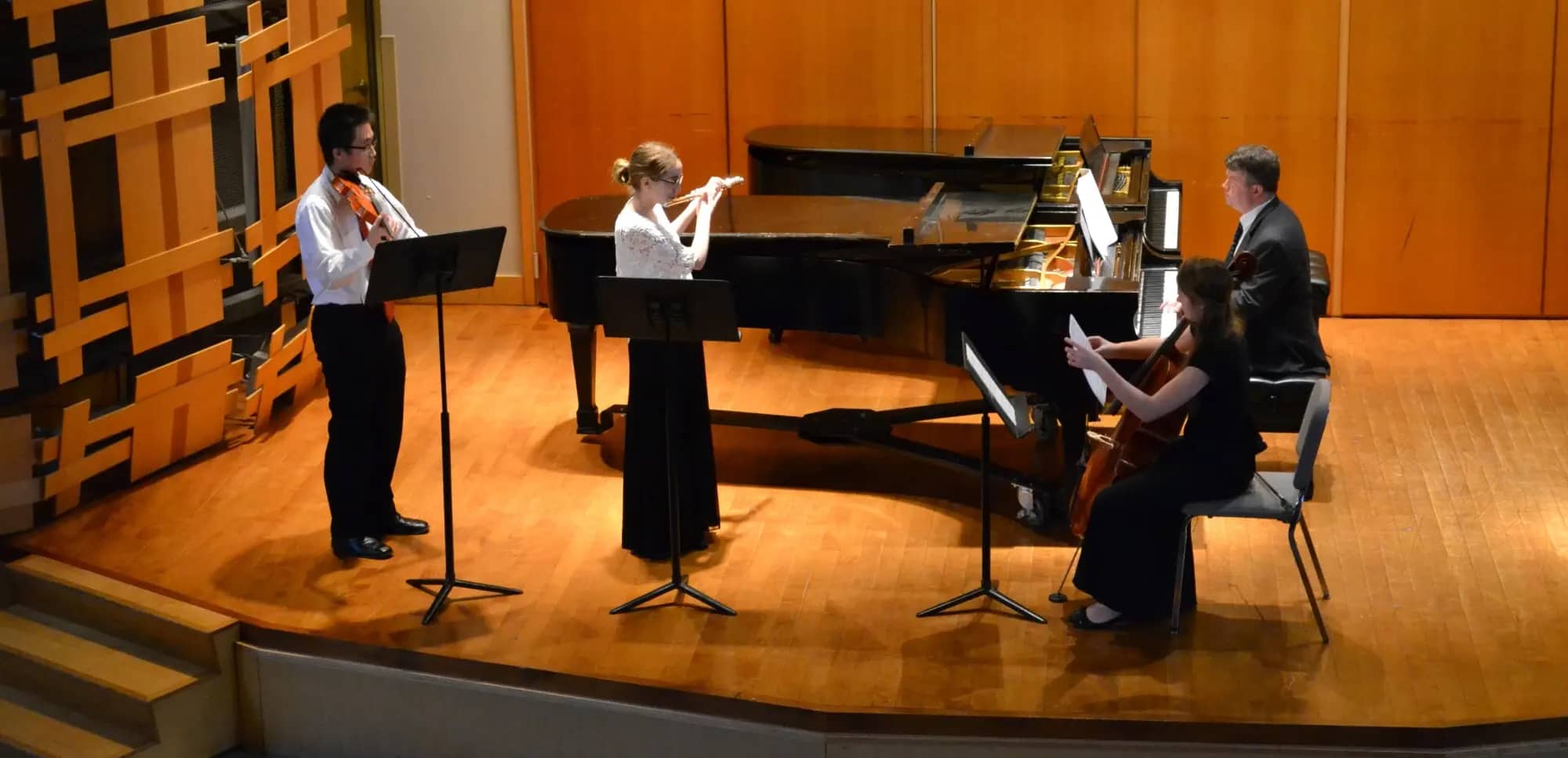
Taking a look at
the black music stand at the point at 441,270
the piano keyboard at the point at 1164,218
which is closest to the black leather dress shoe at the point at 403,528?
the black music stand at the point at 441,270

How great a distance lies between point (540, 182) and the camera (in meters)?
8.29

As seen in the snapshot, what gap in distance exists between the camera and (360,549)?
17.5 feet

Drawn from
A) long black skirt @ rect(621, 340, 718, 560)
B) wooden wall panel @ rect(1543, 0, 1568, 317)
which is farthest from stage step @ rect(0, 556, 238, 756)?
wooden wall panel @ rect(1543, 0, 1568, 317)

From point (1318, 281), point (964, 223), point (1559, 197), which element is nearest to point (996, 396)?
point (964, 223)

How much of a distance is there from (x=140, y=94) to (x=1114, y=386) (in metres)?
3.18

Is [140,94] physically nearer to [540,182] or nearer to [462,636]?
[462,636]

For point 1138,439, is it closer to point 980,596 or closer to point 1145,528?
point 1145,528

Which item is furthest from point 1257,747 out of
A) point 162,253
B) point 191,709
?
point 162,253

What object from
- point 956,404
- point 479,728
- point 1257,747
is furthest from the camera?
point 956,404

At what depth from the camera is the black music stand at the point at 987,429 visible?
4.45 meters

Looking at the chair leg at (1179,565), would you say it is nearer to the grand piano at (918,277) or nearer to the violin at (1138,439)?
the violin at (1138,439)

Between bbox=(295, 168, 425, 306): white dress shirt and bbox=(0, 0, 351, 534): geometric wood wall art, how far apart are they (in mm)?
922

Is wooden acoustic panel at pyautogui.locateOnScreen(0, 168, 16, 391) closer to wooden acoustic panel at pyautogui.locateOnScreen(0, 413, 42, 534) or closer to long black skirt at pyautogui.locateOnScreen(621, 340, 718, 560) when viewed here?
wooden acoustic panel at pyautogui.locateOnScreen(0, 413, 42, 534)

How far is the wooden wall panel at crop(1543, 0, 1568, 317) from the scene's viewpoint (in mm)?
7488
